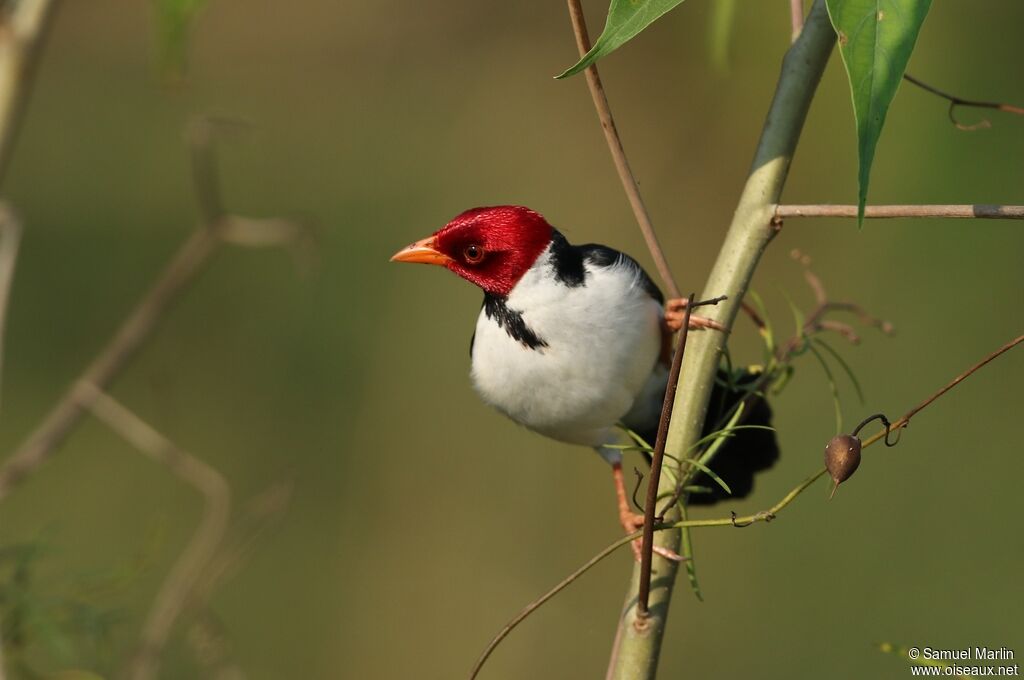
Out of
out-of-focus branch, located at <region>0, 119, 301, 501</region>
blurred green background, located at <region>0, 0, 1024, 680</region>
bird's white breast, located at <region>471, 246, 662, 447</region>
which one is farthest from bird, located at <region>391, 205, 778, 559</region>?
blurred green background, located at <region>0, 0, 1024, 680</region>

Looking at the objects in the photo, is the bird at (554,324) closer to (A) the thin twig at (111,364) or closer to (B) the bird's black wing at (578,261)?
(B) the bird's black wing at (578,261)

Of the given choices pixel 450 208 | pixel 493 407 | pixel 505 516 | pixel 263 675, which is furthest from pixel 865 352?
pixel 493 407

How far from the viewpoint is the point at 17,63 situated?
160cm

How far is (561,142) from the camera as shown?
6141mm

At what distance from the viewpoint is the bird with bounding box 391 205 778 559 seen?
6.80ft

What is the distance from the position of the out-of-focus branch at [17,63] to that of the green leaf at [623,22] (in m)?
0.92

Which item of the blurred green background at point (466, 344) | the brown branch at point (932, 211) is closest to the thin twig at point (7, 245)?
the brown branch at point (932, 211)

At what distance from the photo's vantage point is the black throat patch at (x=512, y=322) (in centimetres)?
209

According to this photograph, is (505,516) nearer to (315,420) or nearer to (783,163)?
(315,420)

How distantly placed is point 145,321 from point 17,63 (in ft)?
1.75

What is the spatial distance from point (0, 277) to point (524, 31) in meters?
5.44

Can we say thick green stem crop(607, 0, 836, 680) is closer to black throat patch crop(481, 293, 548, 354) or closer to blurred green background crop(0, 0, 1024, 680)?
black throat patch crop(481, 293, 548, 354)

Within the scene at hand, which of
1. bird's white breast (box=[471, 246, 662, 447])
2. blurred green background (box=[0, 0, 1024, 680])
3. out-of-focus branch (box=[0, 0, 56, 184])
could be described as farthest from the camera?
blurred green background (box=[0, 0, 1024, 680])

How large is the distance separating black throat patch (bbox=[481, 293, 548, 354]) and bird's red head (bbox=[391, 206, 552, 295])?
0.09 ft
